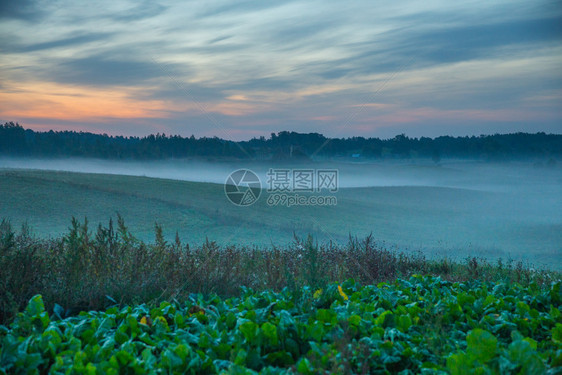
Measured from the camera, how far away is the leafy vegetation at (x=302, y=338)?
270 centimetres

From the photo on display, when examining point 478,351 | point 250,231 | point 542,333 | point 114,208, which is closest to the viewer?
point 478,351

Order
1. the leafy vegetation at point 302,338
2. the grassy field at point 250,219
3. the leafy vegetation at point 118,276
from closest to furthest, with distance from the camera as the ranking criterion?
the leafy vegetation at point 302,338 < the leafy vegetation at point 118,276 < the grassy field at point 250,219

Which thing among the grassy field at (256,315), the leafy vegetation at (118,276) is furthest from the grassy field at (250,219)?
the grassy field at (256,315)

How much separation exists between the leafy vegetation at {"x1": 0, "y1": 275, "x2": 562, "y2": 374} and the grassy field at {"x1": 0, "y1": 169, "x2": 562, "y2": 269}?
12360 mm

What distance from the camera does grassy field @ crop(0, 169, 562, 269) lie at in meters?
19.3

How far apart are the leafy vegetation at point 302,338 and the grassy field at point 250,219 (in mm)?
12360

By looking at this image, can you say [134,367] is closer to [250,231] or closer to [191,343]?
[191,343]

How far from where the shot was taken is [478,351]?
271 centimetres

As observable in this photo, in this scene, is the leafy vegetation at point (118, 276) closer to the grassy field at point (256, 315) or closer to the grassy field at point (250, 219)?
the grassy field at point (256, 315)

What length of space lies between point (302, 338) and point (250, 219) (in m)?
19.7

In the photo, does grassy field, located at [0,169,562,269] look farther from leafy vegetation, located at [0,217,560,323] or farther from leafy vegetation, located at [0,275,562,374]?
leafy vegetation, located at [0,275,562,374]

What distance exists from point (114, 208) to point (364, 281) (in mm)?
18001

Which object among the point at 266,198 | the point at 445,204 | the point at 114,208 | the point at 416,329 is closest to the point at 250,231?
the point at 114,208

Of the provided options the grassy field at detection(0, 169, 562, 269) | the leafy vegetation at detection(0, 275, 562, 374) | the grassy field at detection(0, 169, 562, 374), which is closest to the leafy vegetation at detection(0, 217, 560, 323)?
the grassy field at detection(0, 169, 562, 374)
